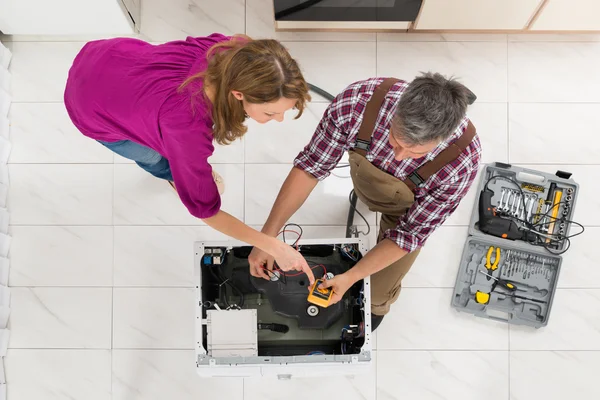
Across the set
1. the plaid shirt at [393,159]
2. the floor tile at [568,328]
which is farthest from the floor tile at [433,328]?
the plaid shirt at [393,159]

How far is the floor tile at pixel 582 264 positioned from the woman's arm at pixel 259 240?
149 cm

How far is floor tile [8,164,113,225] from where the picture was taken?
2.56 metres

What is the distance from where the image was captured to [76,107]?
153 cm

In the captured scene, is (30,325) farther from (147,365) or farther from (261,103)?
(261,103)

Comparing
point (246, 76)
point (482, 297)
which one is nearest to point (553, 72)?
point (482, 297)

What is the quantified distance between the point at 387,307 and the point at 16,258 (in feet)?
5.95

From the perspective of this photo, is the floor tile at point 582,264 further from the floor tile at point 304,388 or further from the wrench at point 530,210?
the floor tile at point 304,388

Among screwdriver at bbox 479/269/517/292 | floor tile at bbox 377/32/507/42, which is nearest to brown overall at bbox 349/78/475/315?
screwdriver at bbox 479/269/517/292

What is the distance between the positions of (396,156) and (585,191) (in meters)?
1.53

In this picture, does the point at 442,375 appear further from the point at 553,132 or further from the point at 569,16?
the point at 569,16

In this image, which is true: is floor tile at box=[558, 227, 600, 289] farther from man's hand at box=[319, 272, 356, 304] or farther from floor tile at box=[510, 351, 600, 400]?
man's hand at box=[319, 272, 356, 304]

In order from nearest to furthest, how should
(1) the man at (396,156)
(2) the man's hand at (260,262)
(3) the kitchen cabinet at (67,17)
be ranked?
(1) the man at (396,156), (2) the man's hand at (260,262), (3) the kitchen cabinet at (67,17)

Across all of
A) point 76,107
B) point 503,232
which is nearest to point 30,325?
point 76,107

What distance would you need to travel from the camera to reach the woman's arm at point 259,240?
5.29 feet
